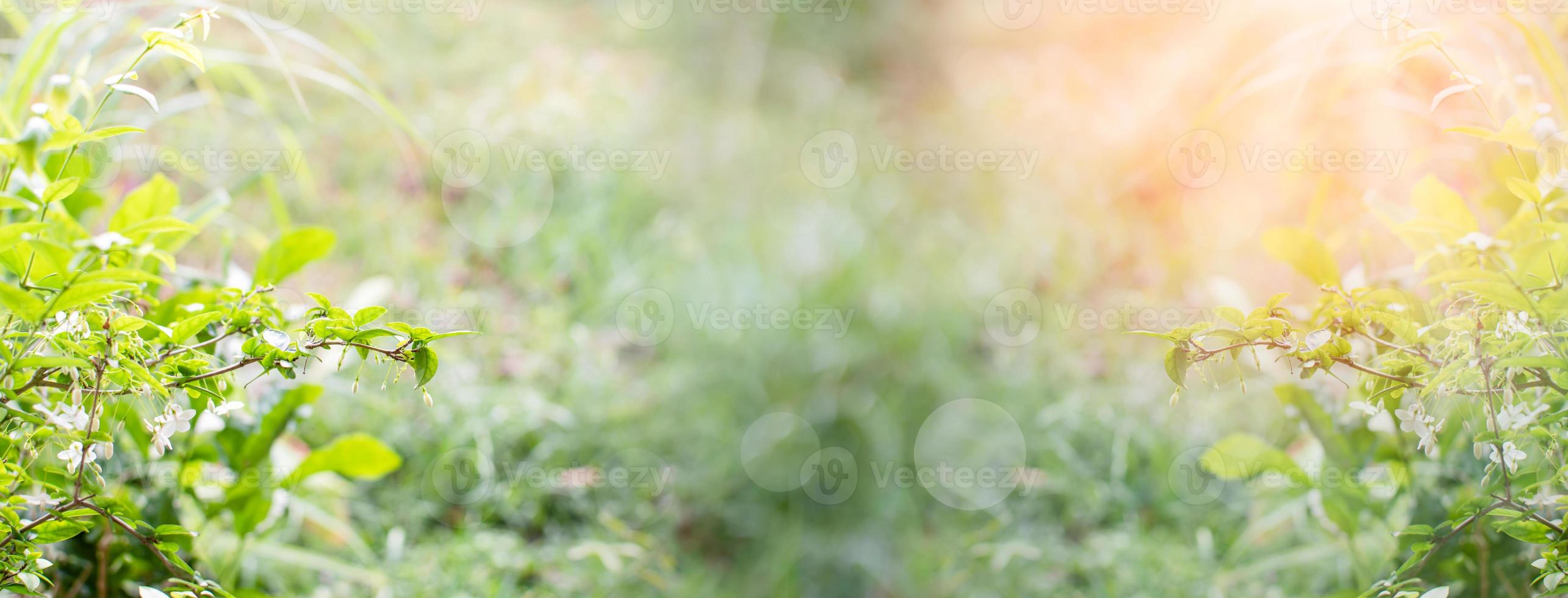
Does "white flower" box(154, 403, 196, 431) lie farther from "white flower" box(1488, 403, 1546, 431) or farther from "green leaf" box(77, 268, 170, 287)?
"white flower" box(1488, 403, 1546, 431)

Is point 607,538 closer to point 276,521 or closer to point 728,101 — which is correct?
point 276,521

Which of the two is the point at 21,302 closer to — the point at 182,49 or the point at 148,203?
the point at 182,49

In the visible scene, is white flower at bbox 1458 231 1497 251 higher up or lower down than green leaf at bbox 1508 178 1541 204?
lower down

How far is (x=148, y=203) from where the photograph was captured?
79cm

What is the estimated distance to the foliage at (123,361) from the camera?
1.77 feet

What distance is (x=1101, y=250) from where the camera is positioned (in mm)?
1991

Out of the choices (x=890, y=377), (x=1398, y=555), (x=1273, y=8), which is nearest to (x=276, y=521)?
(x=1398, y=555)

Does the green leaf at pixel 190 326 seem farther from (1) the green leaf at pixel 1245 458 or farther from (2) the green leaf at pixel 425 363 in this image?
(1) the green leaf at pixel 1245 458

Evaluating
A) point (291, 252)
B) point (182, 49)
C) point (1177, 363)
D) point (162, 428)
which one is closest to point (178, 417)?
point (162, 428)

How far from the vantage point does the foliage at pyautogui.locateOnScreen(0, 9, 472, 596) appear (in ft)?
1.77

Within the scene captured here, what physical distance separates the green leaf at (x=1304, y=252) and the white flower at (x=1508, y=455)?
28 cm

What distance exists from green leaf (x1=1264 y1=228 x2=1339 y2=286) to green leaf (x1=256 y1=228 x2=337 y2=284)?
989 mm

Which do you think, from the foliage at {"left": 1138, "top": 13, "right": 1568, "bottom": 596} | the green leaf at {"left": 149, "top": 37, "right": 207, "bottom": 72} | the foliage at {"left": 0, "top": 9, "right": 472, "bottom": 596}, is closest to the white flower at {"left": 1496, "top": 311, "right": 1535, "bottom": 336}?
the foliage at {"left": 1138, "top": 13, "right": 1568, "bottom": 596}

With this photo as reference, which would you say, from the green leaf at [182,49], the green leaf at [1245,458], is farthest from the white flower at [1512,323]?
the green leaf at [182,49]
